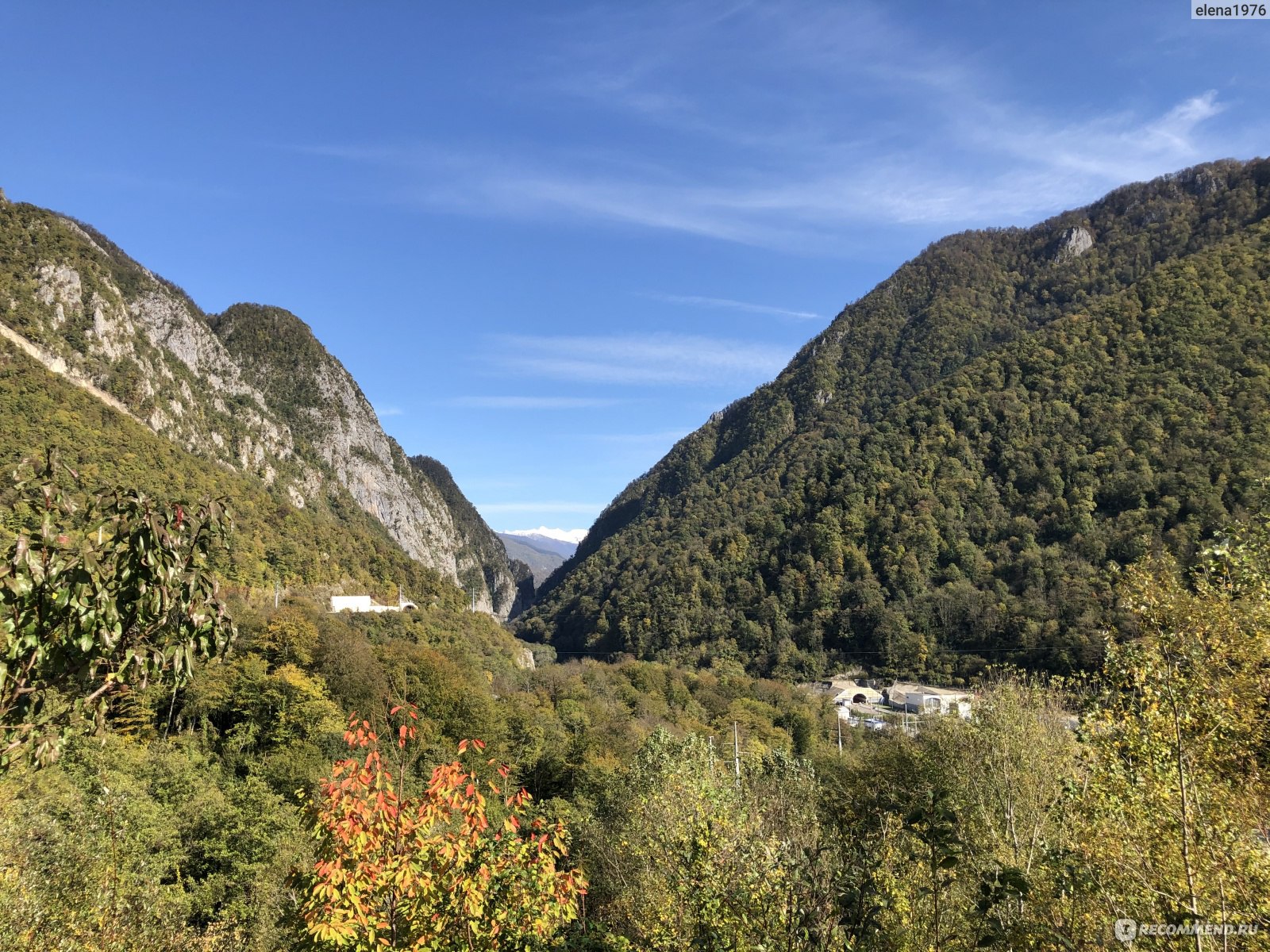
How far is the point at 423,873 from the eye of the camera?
18.2 feet

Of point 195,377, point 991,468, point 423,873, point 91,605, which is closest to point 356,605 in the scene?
point 423,873

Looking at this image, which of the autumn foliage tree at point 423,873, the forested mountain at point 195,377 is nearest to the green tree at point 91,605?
the autumn foliage tree at point 423,873

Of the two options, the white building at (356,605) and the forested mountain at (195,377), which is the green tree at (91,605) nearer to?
the forested mountain at (195,377)

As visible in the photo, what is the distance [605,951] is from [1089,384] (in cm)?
10934

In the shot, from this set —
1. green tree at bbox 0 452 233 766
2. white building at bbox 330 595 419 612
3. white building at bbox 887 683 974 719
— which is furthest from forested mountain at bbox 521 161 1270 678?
green tree at bbox 0 452 233 766

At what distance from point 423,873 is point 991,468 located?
111557mm

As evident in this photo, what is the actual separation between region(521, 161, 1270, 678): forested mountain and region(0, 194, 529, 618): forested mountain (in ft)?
162

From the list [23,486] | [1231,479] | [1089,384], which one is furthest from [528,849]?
[1089,384]

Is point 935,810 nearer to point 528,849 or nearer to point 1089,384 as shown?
point 528,849

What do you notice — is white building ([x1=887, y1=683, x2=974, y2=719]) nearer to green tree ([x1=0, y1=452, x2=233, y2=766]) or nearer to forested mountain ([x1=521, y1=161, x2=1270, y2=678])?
forested mountain ([x1=521, y1=161, x2=1270, y2=678])

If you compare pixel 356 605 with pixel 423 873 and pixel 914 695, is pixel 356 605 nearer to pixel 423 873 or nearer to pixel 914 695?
pixel 914 695

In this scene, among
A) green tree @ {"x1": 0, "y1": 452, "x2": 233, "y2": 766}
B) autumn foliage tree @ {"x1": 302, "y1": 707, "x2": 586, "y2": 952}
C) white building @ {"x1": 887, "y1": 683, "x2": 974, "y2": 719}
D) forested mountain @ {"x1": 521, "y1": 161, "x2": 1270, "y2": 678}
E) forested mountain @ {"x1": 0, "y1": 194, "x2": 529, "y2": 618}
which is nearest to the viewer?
green tree @ {"x1": 0, "y1": 452, "x2": 233, "y2": 766}

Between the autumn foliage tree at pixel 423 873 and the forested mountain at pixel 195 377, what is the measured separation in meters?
58.2

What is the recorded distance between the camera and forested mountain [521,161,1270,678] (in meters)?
72.2
